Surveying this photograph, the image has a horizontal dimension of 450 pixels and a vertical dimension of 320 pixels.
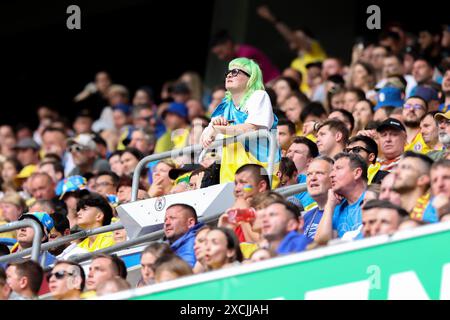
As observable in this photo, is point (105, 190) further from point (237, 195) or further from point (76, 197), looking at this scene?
point (237, 195)

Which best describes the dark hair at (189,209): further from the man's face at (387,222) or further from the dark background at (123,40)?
the dark background at (123,40)

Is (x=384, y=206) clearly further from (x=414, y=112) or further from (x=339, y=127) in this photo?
(x=414, y=112)

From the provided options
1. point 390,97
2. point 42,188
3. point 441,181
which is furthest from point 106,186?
point 441,181

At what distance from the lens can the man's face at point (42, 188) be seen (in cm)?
1368

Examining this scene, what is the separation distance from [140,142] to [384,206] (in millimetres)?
6281

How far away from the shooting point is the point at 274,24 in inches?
740

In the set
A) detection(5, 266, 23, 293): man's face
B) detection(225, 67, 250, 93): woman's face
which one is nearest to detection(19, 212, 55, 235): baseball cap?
detection(5, 266, 23, 293): man's face

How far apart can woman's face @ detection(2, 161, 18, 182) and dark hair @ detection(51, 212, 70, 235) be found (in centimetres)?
369

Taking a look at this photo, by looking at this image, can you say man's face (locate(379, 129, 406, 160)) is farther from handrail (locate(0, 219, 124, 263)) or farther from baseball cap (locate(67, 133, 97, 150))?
baseball cap (locate(67, 133, 97, 150))

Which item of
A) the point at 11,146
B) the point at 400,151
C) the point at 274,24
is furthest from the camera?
the point at 274,24

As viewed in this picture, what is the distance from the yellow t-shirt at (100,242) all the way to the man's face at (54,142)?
4544mm

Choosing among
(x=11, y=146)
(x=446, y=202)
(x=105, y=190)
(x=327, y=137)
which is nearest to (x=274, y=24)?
(x=11, y=146)

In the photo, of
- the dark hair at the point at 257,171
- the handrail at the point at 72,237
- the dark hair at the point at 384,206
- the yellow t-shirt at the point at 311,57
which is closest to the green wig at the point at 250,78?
the dark hair at the point at 257,171

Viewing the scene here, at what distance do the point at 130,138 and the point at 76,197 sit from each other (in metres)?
2.36
